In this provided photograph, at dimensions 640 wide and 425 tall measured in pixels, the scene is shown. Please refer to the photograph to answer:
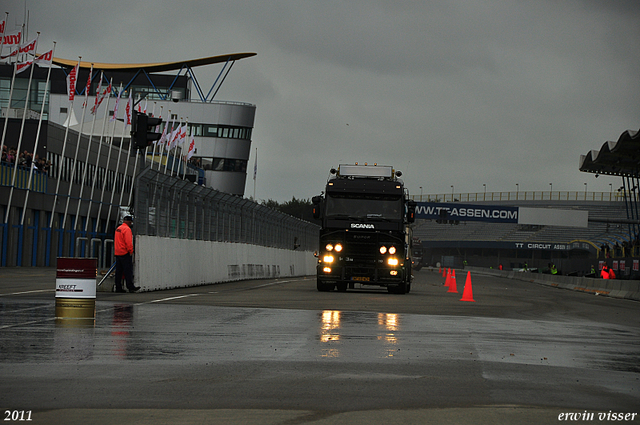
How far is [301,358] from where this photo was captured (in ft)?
31.1

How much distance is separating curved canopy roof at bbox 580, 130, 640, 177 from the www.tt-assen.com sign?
27.9 meters

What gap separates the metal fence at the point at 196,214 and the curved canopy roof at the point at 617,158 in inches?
942

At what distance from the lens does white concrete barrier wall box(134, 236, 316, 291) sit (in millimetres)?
23328

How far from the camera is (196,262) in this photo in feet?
95.3

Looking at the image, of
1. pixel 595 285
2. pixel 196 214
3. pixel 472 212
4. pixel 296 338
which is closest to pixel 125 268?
pixel 196 214

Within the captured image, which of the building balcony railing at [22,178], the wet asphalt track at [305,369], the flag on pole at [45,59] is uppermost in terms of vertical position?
the flag on pole at [45,59]

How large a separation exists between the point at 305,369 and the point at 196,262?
2079cm

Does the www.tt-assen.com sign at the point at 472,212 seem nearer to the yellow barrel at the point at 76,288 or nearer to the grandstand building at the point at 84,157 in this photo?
the grandstand building at the point at 84,157

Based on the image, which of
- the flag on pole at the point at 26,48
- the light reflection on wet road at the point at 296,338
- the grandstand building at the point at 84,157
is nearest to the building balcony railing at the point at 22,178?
the grandstand building at the point at 84,157

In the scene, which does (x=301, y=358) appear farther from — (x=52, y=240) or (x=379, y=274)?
(x=52, y=240)

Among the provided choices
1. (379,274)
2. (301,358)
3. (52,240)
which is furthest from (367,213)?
(52,240)

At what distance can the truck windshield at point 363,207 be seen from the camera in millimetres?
26453

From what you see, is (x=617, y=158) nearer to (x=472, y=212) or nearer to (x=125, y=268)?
(x=472, y=212)

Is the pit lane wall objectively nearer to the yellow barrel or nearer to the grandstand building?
the grandstand building
